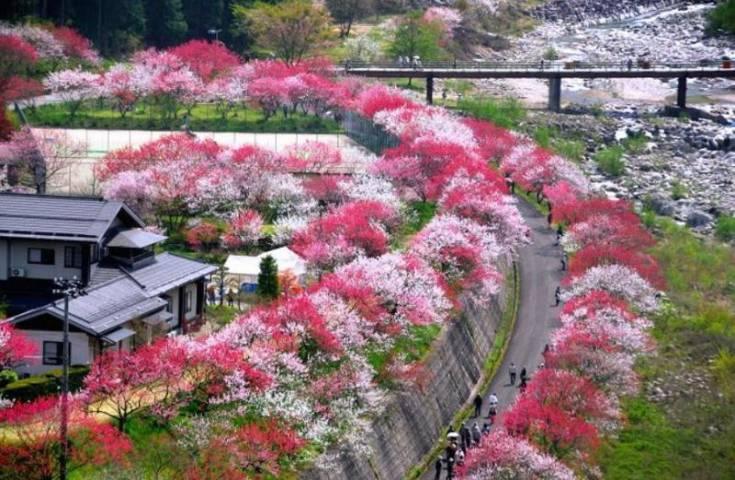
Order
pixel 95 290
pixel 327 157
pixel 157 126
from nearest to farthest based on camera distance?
pixel 95 290 < pixel 327 157 < pixel 157 126

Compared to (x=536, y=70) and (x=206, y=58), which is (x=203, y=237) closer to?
(x=206, y=58)

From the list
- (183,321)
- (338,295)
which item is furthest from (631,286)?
(183,321)

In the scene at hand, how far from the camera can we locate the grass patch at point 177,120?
61469 millimetres

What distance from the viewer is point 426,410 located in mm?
37469

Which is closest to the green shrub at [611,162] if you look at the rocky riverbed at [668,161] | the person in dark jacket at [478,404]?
the rocky riverbed at [668,161]

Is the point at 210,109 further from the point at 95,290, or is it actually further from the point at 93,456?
the point at 93,456

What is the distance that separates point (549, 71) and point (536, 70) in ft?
3.13

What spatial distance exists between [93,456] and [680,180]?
44.1 meters

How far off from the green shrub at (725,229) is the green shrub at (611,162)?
29.7 feet

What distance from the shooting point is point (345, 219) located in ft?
150

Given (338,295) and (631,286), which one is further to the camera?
(631,286)

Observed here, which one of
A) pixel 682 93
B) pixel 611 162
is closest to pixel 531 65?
pixel 682 93

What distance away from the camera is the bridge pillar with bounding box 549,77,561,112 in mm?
82562

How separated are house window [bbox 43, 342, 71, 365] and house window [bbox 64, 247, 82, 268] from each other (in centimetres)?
365
